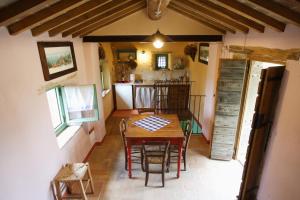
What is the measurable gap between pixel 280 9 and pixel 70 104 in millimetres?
3091

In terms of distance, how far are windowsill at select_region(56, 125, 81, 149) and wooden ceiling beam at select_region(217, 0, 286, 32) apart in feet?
9.69

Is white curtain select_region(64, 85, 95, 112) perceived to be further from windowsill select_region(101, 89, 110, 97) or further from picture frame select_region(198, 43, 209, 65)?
picture frame select_region(198, 43, 209, 65)

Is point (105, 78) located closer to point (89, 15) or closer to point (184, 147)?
point (89, 15)

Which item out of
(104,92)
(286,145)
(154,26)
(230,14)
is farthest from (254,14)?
(104,92)

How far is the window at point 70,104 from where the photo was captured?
312 cm

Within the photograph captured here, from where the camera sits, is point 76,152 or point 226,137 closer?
point 76,152

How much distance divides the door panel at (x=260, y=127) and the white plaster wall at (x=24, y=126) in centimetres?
275

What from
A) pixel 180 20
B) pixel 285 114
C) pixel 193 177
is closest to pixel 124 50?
pixel 180 20

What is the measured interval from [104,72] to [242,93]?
14.0ft

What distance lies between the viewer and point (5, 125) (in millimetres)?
1836

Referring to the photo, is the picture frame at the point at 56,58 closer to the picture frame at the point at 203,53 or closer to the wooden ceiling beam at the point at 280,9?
the wooden ceiling beam at the point at 280,9

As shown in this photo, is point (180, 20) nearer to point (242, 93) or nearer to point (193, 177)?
point (242, 93)

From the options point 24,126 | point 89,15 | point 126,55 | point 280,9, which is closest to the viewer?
point 280,9

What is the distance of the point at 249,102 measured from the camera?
3502 mm
